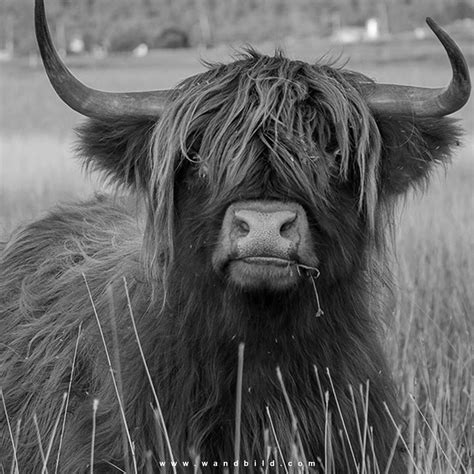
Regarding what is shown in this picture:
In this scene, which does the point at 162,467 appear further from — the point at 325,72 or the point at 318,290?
the point at 325,72

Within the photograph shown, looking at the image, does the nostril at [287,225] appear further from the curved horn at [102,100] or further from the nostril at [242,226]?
the curved horn at [102,100]

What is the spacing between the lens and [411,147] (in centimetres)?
345

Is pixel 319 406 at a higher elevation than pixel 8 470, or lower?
higher

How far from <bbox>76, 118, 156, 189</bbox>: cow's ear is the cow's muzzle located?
0.63 m

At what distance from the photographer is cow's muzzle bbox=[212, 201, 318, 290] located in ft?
9.11

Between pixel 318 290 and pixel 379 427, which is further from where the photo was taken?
pixel 379 427

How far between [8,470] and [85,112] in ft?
4.29

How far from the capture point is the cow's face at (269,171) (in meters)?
2.87

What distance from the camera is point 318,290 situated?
10.6 feet

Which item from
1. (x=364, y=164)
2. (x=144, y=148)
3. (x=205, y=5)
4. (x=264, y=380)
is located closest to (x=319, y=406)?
(x=264, y=380)

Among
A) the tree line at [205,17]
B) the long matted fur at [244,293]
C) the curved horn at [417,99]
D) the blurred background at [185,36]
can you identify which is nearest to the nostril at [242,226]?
the long matted fur at [244,293]

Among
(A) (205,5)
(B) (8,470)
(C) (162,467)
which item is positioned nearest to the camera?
(C) (162,467)

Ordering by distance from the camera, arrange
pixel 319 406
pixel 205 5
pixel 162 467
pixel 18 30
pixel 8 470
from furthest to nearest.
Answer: pixel 18 30
pixel 205 5
pixel 8 470
pixel 319 406
pixel 162 467

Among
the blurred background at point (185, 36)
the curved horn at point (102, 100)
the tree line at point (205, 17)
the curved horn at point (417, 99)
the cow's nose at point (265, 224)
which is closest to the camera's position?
the cow's nose at point (265, 224)
